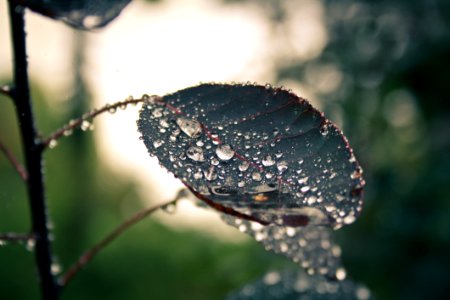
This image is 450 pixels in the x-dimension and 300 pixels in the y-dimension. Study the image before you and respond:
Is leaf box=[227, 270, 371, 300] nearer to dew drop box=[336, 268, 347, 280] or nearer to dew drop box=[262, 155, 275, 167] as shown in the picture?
dew drop box=[336, 268, 347, 280]

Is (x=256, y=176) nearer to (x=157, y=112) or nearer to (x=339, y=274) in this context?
(x=157, y=112)


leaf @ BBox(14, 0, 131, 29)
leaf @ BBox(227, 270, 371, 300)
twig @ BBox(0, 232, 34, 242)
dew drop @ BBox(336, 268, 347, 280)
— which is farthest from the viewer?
leaf @ BBox(227, 270, 371, 300)

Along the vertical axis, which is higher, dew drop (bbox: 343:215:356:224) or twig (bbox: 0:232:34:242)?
dew drop (bbox: 343:215:356:224)

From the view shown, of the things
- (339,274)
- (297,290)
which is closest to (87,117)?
(339,274)

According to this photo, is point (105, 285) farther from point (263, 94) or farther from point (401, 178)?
point (263, 94)

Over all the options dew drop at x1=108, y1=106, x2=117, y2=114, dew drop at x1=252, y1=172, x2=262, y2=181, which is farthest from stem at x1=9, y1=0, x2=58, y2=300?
dew drop at x1=252, y1=172, x2=262, y2=181

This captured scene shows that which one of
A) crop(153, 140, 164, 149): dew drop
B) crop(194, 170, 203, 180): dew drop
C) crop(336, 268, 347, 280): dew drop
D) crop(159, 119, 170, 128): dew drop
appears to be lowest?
crop(336, 268, 347, 280): dew drop

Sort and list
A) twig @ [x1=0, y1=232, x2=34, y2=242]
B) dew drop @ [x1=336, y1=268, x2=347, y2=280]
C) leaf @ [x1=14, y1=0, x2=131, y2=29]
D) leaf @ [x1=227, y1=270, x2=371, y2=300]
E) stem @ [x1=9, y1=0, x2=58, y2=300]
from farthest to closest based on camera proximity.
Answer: leaf @ [x1=227, y1=270, x2=371, y2=300] → dew drop @ [x1=336, y1=268, x2=347, y2=280] → twig @ [x1=0, y1=232, x2=34, y2=242] → stem @ [x1=9, y1=0, x2=58, y2=300] → leaf @ [x1=14, y1=0, x2=131, y2=29]
